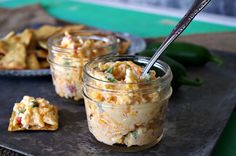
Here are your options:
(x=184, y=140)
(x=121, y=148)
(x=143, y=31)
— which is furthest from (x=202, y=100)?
(x=143, y=31)

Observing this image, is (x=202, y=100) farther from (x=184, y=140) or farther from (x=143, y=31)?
(x=143, y=31)

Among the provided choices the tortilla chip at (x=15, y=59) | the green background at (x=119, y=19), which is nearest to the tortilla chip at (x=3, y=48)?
the tortilla chip at (x=15, y=59)

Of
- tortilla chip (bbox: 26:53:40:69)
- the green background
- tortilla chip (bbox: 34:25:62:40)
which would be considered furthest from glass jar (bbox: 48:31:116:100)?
the green background

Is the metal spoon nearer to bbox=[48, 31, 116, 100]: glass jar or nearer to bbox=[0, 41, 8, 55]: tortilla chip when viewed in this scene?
bbox=[48, 31, 116, 100]: glass jar

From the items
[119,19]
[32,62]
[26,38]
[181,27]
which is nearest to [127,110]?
[181,27]

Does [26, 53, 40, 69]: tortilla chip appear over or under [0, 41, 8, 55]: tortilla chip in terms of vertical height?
under

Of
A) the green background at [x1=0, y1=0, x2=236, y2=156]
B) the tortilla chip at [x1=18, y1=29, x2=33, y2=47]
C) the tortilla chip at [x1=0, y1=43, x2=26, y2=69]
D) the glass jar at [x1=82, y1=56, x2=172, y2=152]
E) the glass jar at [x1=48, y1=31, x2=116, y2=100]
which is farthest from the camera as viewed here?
the green background at [x1=0, y1=0, x2=236, y2=156]
